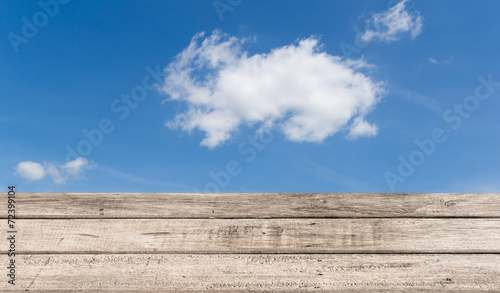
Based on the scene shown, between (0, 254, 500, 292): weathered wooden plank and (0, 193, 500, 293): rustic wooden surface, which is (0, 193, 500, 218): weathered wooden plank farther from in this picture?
(0, 254, 500, 292): weathered wooden plank

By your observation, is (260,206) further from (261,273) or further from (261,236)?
(261,273)

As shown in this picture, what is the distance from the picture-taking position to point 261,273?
168 cm

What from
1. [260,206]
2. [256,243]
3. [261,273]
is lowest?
[261,273]

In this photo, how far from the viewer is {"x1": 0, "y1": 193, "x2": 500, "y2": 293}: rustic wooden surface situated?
1.67 m

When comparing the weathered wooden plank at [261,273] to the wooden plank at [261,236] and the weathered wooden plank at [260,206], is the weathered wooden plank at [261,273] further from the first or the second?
the weathered wooden plank at [260,206]

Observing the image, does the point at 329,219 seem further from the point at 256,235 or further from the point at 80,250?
the point at 80,250

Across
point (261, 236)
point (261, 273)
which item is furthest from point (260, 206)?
point (261, 273)

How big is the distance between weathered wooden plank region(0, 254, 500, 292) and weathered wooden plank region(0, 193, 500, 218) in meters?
0.21

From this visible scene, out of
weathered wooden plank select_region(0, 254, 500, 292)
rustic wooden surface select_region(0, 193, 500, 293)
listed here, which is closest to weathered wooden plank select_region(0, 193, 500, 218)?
rustic wooden surface select_region(0, 193, 500, 293)

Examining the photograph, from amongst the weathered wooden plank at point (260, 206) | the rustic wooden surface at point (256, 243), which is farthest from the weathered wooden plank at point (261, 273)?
the weathered wooden plank at point (260, 206)

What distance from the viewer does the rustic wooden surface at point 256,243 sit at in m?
1.67

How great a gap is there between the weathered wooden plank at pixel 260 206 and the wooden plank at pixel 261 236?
0.04 meters

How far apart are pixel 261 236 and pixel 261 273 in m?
0.17

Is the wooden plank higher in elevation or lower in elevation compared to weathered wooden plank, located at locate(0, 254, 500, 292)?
higher
